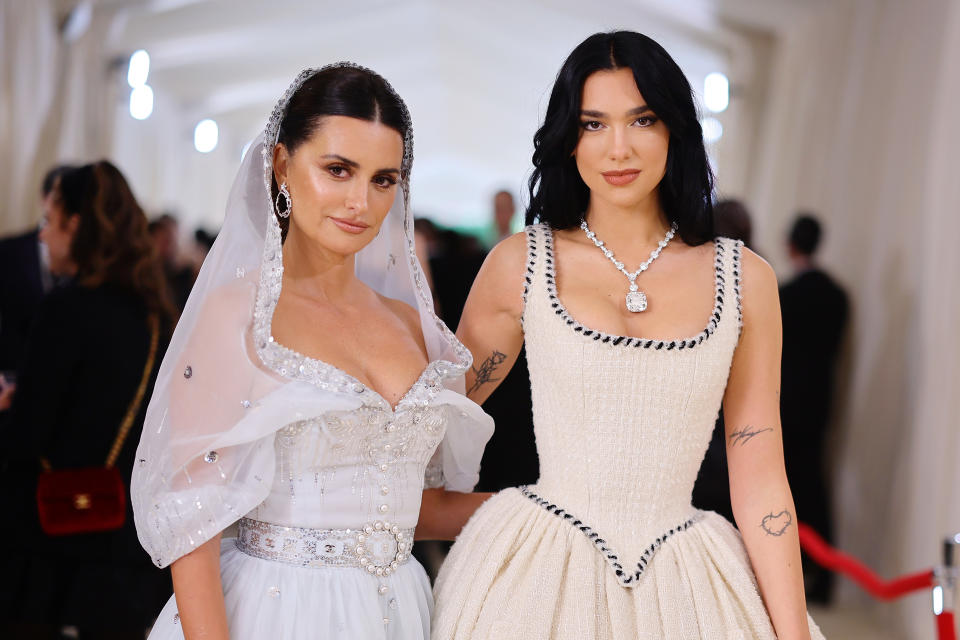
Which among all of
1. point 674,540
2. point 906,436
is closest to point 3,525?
point 674,540

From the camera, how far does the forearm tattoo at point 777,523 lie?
1875mm

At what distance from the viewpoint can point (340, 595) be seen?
1744 millimetres

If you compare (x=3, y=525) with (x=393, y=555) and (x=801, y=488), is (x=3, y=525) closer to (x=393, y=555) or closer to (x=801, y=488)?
(x=393, y=555)

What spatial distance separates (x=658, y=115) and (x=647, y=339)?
16.2 inches

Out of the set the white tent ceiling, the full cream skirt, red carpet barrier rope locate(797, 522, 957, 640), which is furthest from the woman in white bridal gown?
the white tent ceiling

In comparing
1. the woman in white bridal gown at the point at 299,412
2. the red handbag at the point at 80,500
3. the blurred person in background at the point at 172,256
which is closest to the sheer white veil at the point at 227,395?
the woman in white bridal gown at the point at 299,412

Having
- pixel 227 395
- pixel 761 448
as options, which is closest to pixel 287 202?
pixel 227 395

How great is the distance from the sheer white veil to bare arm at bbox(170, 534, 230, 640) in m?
0.03

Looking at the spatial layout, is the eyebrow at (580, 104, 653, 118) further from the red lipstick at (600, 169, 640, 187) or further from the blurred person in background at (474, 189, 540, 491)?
the blurred person in background at (474, 189, 540, 491)

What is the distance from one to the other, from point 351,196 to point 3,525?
180 cm

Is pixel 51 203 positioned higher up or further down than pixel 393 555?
higher up

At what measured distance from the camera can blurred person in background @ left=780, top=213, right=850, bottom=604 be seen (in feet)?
18.0

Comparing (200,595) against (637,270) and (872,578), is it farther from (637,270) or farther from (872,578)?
(872,578)

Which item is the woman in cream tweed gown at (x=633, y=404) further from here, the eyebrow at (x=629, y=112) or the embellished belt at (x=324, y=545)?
the embellished belt at (x=324, y=545)
